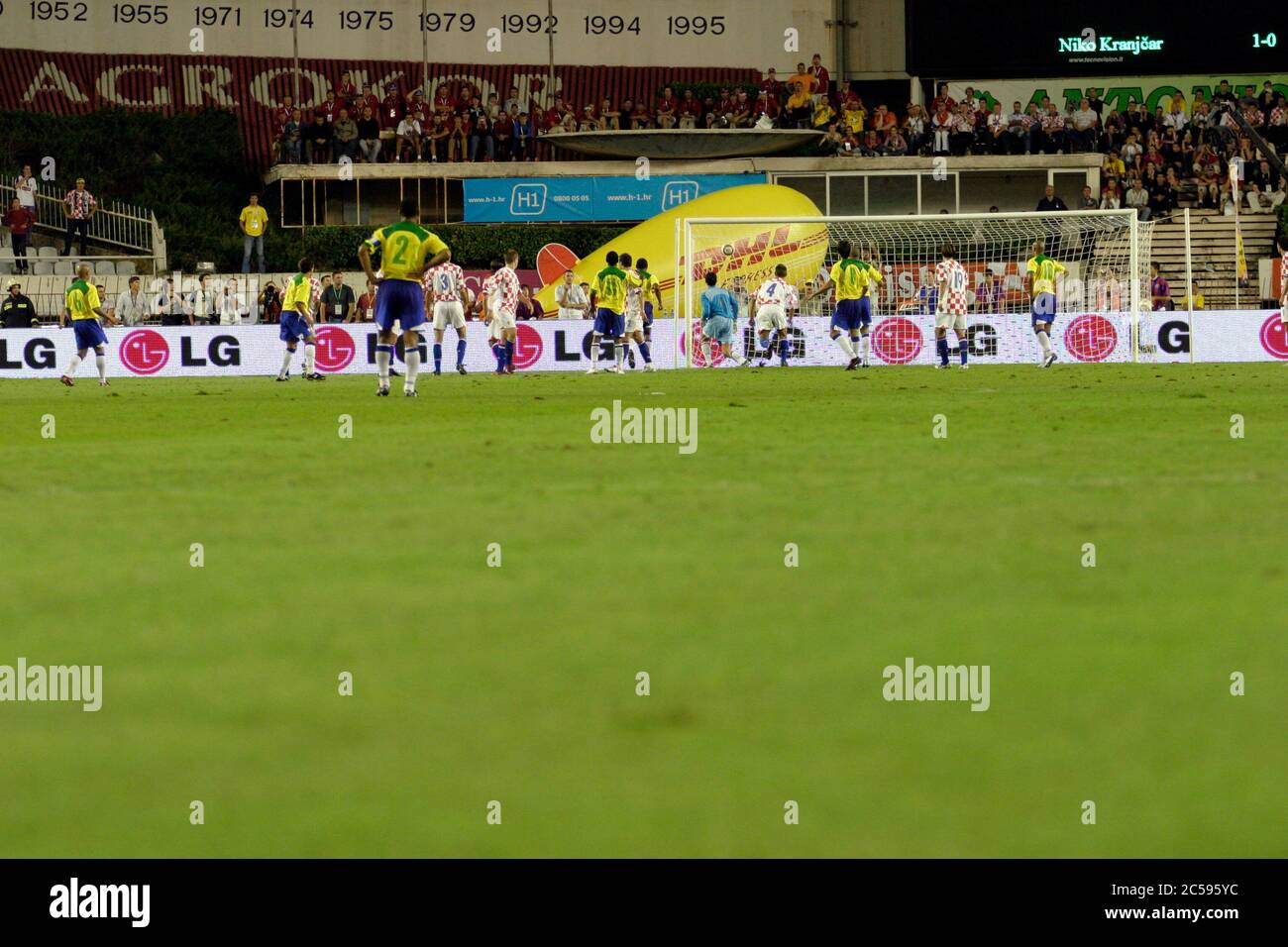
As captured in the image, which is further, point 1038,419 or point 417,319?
point 417,319

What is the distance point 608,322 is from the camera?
2930 cm

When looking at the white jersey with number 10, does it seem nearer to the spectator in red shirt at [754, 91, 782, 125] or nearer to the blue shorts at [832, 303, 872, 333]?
the blue shorts at [832, 303, 872, 333]

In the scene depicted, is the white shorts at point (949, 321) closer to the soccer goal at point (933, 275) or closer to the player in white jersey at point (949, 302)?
the player in white jersey at point (949, 302)

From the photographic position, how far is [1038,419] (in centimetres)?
1524

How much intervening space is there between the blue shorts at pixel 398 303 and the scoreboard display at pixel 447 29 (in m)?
31.1

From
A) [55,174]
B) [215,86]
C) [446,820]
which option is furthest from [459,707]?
[215,86]

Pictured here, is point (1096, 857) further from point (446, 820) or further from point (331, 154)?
point (331, 154)

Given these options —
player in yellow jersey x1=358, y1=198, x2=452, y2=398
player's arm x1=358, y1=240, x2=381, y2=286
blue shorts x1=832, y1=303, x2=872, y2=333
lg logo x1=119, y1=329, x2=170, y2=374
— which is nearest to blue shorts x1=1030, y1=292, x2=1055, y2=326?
blue shorts x1=832, y1=303, x2=872, y2=333

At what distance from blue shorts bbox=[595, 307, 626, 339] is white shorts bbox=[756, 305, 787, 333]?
3848 millimetres

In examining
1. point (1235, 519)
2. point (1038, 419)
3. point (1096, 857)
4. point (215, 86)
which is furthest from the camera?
point (215, 86)

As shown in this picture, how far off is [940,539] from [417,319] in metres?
14.1

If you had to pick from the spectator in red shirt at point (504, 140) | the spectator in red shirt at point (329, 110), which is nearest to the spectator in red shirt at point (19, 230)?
the spectator in red shirt at point (329, 110)

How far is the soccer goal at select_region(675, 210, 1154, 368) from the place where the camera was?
108 feet

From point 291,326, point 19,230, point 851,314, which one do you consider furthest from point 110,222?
point 851,314
